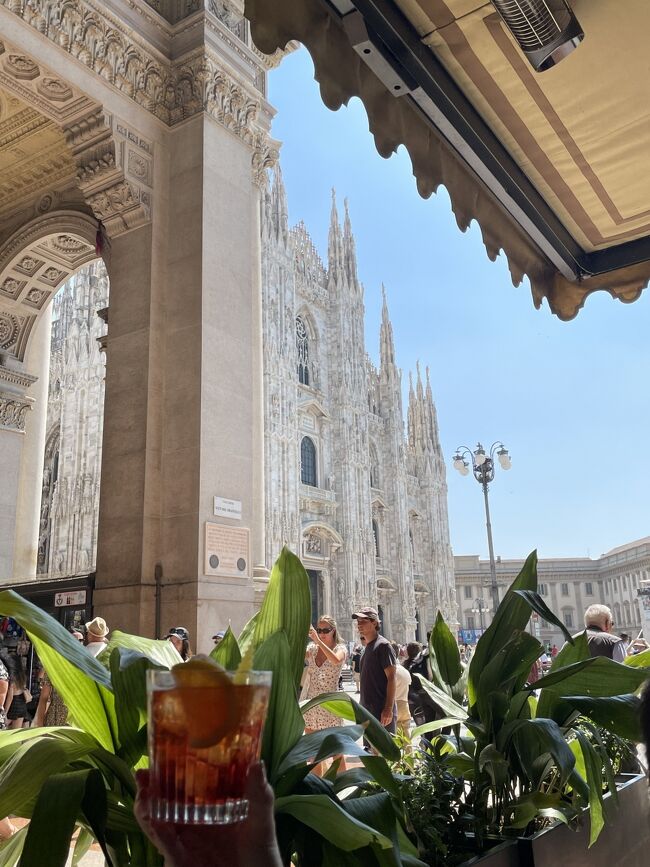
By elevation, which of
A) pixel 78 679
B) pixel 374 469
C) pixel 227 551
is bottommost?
pixel 78 679

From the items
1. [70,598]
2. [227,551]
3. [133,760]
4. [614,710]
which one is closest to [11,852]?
[133,760]

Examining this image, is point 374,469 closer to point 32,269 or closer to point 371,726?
point 32,269

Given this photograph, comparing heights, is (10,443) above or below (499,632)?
above

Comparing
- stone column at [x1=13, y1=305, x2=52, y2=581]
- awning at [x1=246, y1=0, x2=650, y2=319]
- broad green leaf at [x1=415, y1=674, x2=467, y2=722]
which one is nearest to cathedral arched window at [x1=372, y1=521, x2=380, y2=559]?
stone column at [x1=13, y1=305, x2=52, y2=581]

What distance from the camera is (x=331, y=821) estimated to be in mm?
984

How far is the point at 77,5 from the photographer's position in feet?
22.3

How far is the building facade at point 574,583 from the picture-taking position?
2569 inches

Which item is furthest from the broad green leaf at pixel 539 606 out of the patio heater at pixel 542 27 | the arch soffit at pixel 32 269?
the arch soffit at pixel 32 269

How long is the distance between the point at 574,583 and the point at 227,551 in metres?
73.8

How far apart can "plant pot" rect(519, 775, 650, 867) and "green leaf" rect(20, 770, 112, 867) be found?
987 mm

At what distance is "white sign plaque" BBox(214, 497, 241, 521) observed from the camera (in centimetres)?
686

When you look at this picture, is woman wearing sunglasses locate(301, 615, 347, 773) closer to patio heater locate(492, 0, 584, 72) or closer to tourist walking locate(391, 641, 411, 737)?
tourist walking locate(391, 641, 411, 737)

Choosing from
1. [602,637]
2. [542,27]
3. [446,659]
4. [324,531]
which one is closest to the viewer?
[446,659]

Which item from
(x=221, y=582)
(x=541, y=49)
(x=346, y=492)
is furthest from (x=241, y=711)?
(x=346, y=492)
